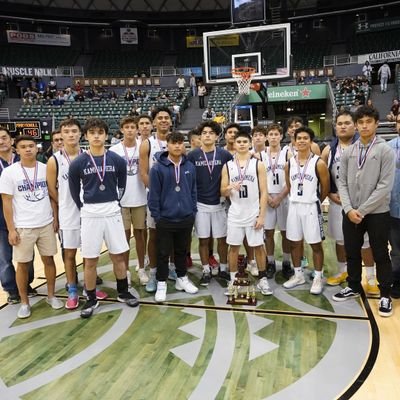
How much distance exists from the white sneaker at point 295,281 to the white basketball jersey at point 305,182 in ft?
2.85

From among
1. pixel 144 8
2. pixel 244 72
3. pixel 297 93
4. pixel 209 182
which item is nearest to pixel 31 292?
pixel 209 182

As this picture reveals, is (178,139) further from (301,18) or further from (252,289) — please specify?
(301,18)

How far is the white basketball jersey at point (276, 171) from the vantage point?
4734mm

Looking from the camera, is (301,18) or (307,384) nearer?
(307,384)

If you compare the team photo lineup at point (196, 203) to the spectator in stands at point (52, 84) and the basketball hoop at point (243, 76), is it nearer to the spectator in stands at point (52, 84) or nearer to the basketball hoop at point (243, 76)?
the basketball hoop at point (243, 76)

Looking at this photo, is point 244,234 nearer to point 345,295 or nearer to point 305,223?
point 305,223

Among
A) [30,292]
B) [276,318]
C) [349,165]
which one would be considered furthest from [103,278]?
[349,165]

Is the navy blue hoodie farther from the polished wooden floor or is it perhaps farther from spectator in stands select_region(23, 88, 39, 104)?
spectator in stands select_region(23, 88, 39, 104)

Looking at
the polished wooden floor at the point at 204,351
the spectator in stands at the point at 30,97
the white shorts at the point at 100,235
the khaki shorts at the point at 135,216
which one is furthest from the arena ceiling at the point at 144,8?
the polished wooden floor at the point at 204,351

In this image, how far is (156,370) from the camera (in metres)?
3.01

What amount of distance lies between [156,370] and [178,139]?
86.3 inches

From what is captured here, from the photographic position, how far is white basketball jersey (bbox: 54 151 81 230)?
399 centimetres

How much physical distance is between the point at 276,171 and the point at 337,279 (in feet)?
4.55

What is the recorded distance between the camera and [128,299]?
165 inches
